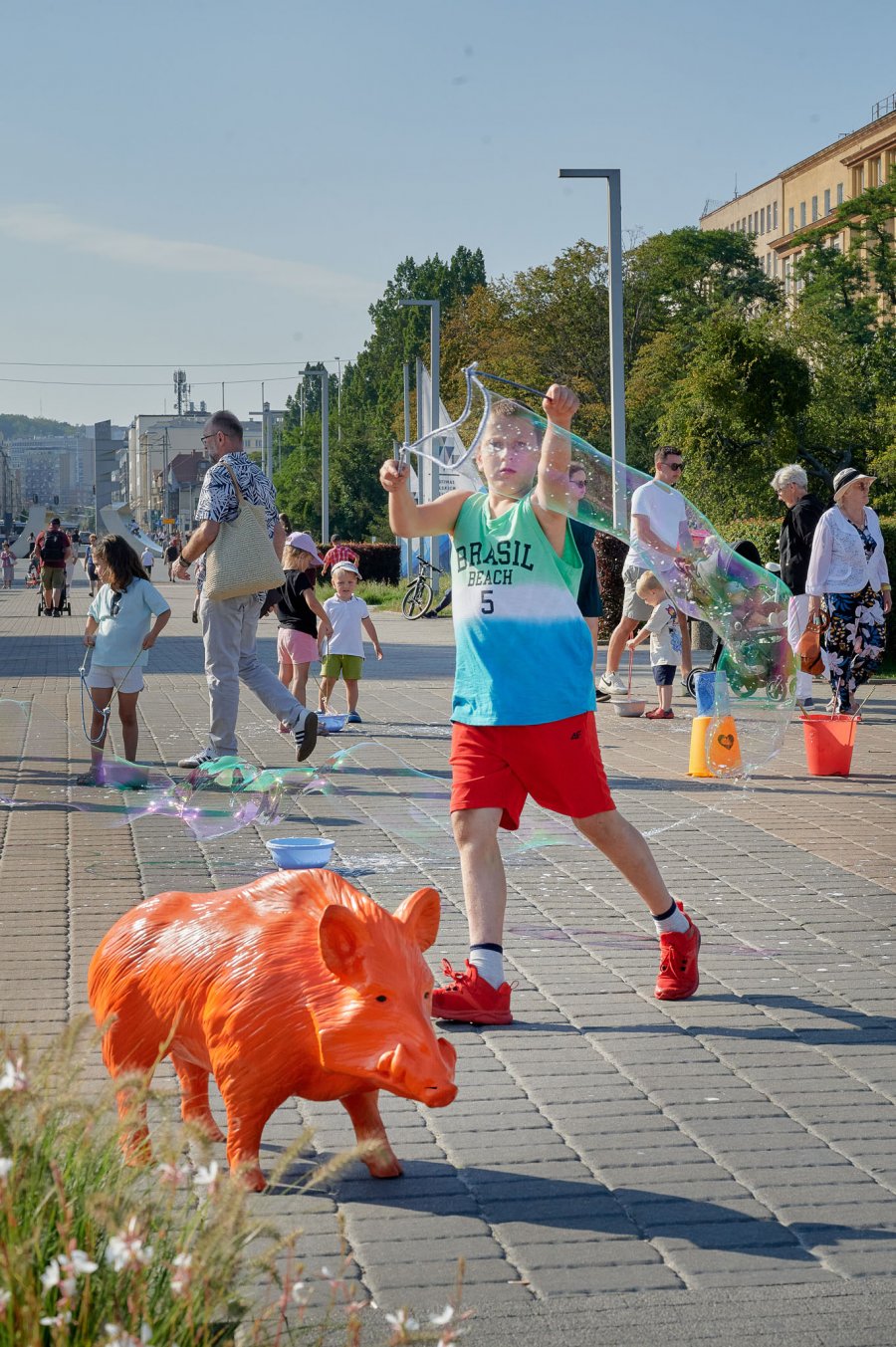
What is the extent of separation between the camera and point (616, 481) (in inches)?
259

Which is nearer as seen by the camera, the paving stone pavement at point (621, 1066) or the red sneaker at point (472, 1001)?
the paving stone pavement at point (621, 1066)

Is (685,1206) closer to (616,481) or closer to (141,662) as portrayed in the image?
(616,481)

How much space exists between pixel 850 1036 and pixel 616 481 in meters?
2.47

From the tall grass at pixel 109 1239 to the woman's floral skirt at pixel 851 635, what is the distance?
950cm

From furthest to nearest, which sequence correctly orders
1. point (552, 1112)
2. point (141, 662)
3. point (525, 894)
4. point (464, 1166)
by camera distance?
point (141, 662) < point (525, 894) < point (552, 1112) < point (464, 1166)

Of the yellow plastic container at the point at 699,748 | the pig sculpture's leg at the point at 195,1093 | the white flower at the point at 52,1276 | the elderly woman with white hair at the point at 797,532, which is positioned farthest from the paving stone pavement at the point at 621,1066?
the elderly woman with white hair at the point at 797,532

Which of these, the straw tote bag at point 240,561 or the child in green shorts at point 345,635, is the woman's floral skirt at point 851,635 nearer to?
the child in green shorts at point 345,635

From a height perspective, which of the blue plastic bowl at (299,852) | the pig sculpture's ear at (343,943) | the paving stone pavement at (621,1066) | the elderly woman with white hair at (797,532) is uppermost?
the elderly woman with white hair at (797,532)

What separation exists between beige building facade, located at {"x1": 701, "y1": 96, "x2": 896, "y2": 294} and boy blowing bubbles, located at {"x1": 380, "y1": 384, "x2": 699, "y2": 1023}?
79.8m

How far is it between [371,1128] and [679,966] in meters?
1.80

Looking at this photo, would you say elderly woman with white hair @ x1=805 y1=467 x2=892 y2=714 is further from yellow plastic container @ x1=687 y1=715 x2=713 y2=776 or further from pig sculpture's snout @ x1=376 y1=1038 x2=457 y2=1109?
pig sculpture's snout @ x1=376 y1=1038 x2=457 y2=1109

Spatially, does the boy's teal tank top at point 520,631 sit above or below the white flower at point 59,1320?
above

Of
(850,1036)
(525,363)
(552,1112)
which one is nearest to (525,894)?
(850,1036)

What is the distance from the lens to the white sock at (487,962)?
16.5 ft
